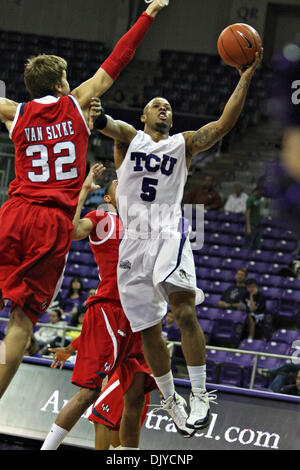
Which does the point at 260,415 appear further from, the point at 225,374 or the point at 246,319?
the point at 246,319

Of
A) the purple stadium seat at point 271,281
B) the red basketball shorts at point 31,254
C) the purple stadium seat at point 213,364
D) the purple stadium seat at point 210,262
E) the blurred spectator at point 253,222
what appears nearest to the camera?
the red basketball shorts at point 31,254

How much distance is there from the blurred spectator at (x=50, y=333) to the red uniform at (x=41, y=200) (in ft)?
18.5

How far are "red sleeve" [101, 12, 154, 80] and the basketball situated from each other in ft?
1.77

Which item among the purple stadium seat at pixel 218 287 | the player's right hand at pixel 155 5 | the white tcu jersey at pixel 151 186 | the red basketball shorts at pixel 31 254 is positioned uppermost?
the player's right hand at pixel 155 5

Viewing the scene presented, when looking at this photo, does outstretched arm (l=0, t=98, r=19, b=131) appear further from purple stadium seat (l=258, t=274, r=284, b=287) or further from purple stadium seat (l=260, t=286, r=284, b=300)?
purple stadium seat (l=258, t=274, r=284, b=287)

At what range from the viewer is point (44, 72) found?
3.96 metres

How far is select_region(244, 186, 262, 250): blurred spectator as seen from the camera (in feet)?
42.6

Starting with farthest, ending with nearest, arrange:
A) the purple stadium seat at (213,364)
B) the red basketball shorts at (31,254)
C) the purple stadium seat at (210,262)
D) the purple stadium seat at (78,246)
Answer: the purple stadium seat at (78,246) → the purple stadium seat at (210,262) → the purple stadium seat at (213,364) → the red basketball shorts at (31,254)

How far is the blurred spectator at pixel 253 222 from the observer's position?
13.0 meters

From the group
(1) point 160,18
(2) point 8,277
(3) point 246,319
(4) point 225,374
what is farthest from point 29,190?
(1) point 160,18

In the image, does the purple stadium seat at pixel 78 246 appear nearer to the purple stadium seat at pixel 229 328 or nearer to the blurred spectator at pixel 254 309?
the purple stadium seat at pixel 229 328

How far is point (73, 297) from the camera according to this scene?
11281mm
